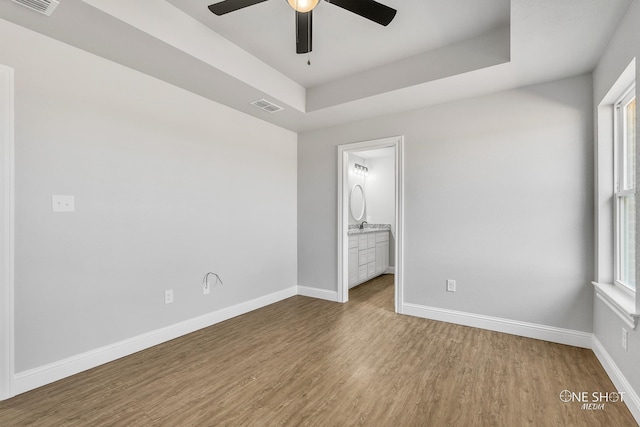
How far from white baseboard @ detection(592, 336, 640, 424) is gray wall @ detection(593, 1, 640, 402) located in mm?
35

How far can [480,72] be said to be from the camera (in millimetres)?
2703

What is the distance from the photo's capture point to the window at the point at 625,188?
7.36 feet

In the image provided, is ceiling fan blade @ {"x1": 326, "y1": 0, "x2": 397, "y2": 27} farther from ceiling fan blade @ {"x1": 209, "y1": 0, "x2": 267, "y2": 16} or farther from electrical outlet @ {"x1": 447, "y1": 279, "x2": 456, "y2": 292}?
electrical outlet @ {"x1": 447, "y1": 279, "x2": 456, "y2": 292}

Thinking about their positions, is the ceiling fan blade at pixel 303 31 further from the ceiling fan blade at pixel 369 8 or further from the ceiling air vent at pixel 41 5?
the ceiling air vent at pixel 41 5

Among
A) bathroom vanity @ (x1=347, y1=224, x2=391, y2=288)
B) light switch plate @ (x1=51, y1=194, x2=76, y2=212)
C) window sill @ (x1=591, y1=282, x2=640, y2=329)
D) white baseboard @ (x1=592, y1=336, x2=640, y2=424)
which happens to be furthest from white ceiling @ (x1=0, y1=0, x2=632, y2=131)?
white baseboard @ (x1=592, y1=336, x2=640, y2=424)

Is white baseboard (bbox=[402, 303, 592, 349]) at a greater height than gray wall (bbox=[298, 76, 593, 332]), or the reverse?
gray wall (bbox=[298, 76, 593, 332])

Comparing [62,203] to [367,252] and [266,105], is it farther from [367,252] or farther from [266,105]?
[367,252]

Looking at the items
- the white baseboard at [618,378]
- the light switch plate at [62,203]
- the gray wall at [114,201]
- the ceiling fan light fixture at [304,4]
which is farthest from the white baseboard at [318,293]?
the ceiling fan light fixture at [304,4]

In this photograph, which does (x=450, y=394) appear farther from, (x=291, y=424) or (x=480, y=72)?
(x=480, y=72)

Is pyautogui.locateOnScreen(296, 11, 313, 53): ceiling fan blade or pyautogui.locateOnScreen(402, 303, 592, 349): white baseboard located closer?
pyautogui.locateOnScreen(296, 11, 313, 53): ceiling fan blade

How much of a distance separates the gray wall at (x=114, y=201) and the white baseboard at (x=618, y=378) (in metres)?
3.36

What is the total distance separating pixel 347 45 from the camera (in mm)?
2848

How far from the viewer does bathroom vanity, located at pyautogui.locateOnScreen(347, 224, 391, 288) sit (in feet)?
15.5

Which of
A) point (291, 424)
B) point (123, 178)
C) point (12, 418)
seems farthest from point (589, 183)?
point (12, 418)
